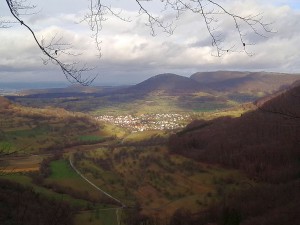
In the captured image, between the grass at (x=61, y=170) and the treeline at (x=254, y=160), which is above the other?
the treeline at (x=254, y=160)

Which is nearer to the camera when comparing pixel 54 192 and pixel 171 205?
pixel 171 205

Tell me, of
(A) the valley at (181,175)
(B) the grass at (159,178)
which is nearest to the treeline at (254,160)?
(A) the valley at (181,175)

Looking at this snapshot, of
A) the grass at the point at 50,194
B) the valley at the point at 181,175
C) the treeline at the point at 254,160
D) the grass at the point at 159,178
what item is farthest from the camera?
the grass at the point at 50,194

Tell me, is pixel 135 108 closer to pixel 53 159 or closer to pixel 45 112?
pixel 45 112

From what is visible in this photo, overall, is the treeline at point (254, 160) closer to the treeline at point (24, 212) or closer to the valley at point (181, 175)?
the valley at point (181, 175)

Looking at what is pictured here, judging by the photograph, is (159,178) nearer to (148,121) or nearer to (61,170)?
(61,170)

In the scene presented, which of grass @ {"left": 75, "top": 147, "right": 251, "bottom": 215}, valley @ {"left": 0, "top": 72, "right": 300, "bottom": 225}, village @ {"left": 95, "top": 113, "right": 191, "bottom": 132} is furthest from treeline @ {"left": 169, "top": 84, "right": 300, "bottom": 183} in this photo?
village @ {"left": 95, "top": 113, "right": 191, "bottom": 132}

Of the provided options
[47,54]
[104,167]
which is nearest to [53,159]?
[104,167]

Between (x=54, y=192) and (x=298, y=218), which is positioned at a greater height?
(x=298, y=218)
